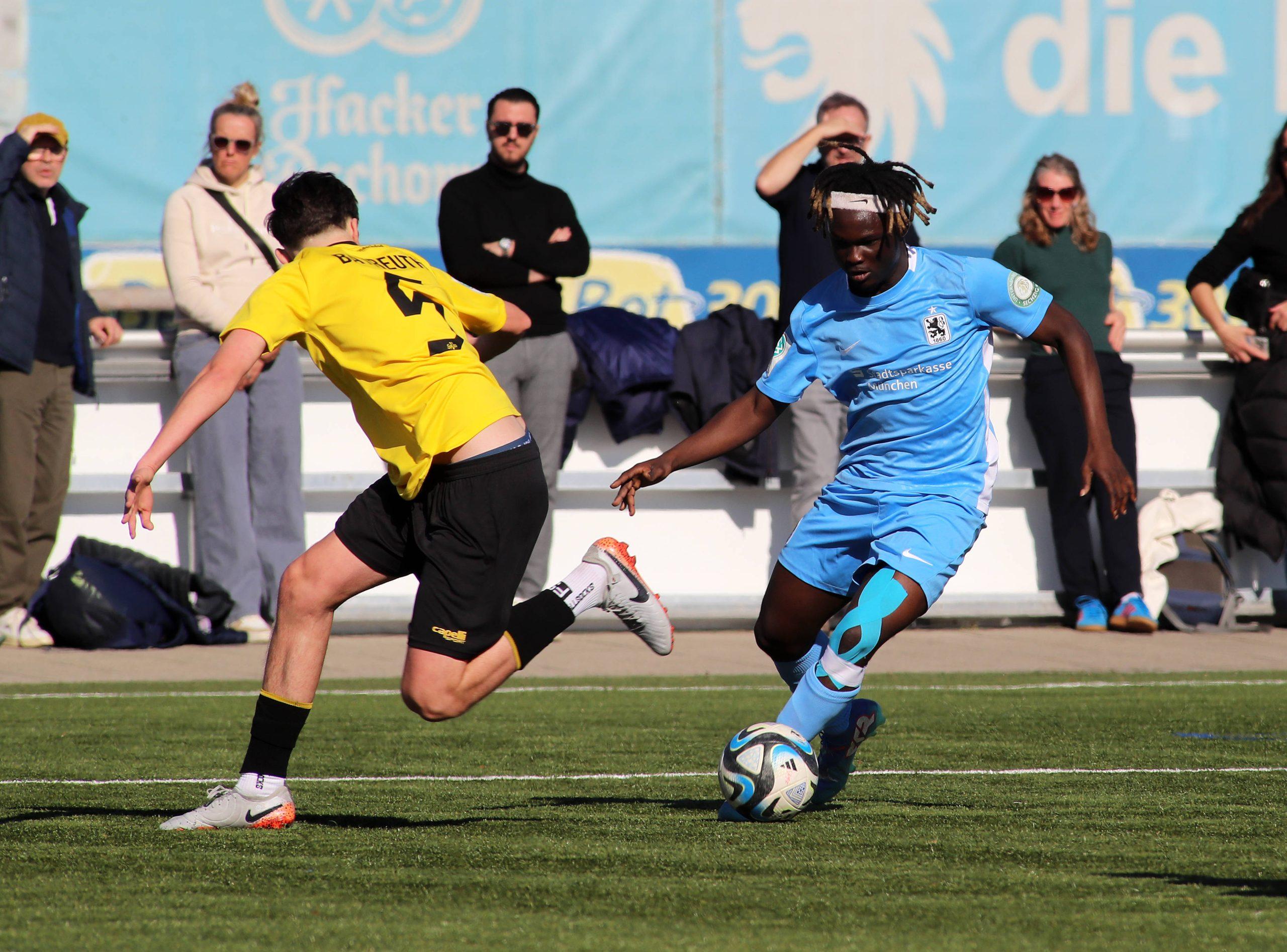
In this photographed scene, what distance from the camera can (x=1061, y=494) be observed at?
10.9 metres

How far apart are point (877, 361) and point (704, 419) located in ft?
17.5

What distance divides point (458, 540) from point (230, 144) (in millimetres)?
5346

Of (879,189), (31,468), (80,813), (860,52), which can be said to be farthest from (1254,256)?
(80,813)

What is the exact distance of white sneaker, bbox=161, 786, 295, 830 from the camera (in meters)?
4.98

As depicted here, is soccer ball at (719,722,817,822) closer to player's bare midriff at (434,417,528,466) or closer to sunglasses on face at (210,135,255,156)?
player's bare midriff at (434,417,528,466)

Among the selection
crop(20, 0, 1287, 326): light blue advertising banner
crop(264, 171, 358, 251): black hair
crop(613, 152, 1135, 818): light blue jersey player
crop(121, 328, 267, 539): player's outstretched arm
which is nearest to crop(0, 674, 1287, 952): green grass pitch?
crop(613, 152, 1135, 818): light blue jersey player

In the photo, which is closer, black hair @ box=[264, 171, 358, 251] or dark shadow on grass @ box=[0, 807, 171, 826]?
dark shadow on grass @ box=[0, 807, 171, 826]

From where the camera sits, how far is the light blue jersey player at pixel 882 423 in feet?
17.4

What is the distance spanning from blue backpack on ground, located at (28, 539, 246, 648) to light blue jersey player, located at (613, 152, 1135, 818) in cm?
524

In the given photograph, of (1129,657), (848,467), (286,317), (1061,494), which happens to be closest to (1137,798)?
(848,467)

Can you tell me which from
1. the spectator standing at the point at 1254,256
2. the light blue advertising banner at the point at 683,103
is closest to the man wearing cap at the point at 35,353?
the light blue advertising banner at the point at 683,103

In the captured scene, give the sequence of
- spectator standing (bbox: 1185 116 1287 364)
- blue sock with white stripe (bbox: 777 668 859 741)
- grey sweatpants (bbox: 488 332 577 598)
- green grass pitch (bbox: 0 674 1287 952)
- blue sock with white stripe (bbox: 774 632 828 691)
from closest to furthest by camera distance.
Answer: green grass pitch (bbox: 0 674 1287 952)
blue sock with white stripe (bbox: 777 668 859 741)
blue sock with white stripe (bbox: 774 632 828 691)
grey sweatpants (bbox: 488 332 577 598)
spectator standing (bbox: 1185 116 1287 364)

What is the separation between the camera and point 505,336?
5758 mm

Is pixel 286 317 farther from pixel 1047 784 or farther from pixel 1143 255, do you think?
pixel 1143 255
